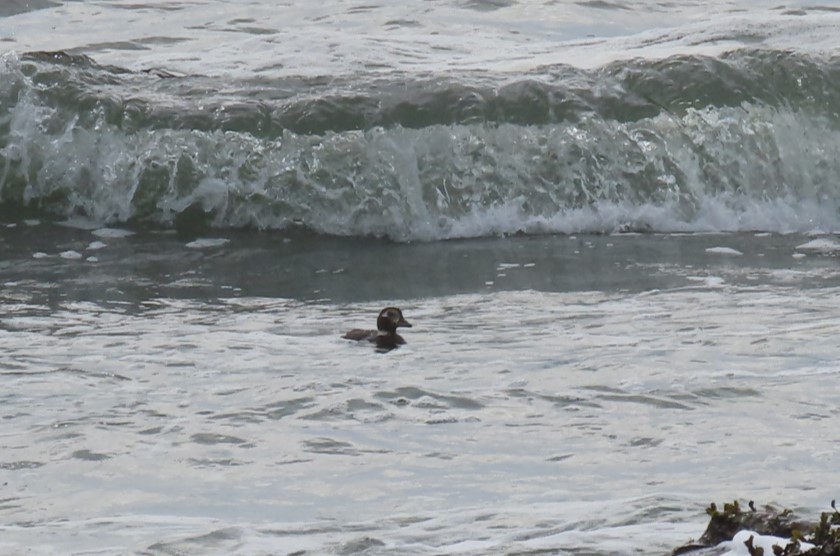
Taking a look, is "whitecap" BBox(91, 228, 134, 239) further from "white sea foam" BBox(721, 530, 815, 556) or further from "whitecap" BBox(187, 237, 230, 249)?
"white sea foam" BBox(721, 530, 815, 556)

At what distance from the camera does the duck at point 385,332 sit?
275 inches

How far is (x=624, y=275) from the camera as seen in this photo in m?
8.85

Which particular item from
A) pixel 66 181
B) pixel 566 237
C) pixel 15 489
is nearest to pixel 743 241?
pixel 566 237

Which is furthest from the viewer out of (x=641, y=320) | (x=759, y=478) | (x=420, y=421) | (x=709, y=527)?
(x=641, y=320)

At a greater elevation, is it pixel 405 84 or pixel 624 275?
pixel 405 84

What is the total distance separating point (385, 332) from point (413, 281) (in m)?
1.80

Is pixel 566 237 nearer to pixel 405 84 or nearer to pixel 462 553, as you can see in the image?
pixel 405 84

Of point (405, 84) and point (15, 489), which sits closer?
point (15, 489)

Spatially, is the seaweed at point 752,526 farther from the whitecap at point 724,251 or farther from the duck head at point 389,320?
the whitecap at point 724,251

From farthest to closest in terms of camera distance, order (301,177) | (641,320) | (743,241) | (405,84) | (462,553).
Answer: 1. (405,84)
2. (301,177)
3. (743,241)
4. (641,320)
5. (462,553)

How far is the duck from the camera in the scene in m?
6.97

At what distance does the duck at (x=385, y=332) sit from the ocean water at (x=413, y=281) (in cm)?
13

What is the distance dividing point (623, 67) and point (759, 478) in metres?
7.70

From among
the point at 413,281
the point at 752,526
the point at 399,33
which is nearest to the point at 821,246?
the point at 413,281
